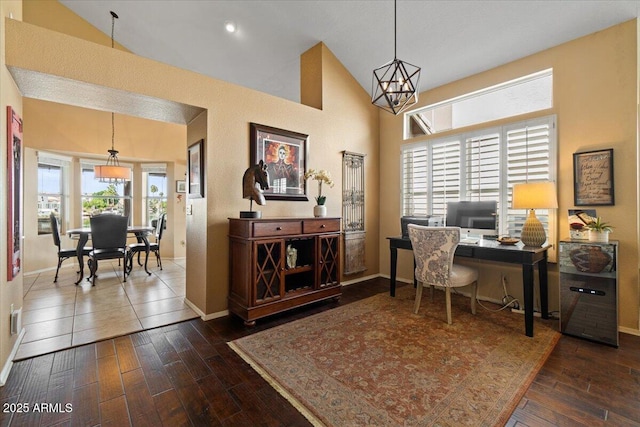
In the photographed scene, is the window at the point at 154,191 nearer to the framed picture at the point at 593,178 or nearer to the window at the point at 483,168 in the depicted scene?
the window at the point at 483,168

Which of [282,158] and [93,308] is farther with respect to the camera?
[282,158]

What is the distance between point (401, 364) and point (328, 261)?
5.25 feet

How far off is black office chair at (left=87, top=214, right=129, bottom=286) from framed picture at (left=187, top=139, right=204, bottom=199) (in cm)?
207

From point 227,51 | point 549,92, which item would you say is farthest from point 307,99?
point 549,92

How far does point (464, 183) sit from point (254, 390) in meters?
3.44

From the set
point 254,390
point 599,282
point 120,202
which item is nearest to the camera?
point 254,390

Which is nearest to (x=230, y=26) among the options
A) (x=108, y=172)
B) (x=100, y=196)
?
(x=108, y=172)

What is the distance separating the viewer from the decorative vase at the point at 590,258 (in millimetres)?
2488

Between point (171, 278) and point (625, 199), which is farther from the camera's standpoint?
point (171, 278)

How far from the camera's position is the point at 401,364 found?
7.00ft

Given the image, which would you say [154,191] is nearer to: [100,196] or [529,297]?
[100,196]

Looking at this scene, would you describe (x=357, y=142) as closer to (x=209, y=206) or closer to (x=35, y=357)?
(x=209, y=206)

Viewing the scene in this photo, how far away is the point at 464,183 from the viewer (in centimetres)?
375

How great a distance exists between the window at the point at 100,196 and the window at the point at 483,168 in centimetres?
623
